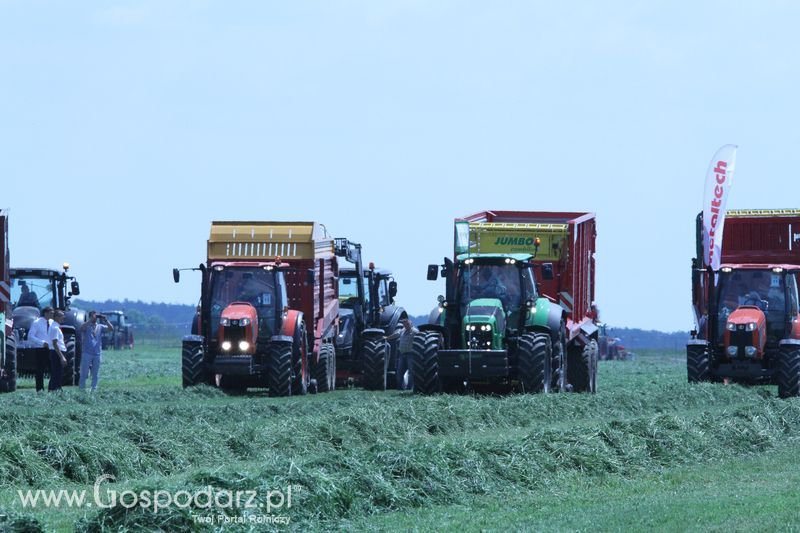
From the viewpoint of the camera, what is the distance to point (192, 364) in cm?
2514

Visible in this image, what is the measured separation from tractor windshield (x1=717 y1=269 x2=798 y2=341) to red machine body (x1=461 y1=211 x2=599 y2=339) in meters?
2.52

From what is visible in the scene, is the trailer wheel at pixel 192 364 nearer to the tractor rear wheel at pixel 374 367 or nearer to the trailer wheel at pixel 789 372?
the tractor rear wheel at pixel 374 367

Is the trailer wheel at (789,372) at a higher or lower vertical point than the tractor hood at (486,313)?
lower

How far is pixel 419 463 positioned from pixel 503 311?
34.3ft

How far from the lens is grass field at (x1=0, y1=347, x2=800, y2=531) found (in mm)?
11281

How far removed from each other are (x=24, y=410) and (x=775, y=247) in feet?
50.1

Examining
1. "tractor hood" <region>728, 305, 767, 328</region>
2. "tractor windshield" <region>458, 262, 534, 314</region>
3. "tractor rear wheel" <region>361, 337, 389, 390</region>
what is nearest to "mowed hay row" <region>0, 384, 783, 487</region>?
"tractor hood" <region>728, 305, 767, 328</region>

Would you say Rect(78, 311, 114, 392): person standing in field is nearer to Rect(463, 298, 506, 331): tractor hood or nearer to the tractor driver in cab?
the tractor driver in cab

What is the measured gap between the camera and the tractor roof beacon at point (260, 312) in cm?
2508

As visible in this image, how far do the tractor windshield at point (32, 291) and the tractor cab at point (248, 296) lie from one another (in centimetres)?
629

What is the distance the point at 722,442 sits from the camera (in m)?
16.7

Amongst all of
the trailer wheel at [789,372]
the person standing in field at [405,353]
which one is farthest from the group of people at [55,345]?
the trailer wheel at [789,372]

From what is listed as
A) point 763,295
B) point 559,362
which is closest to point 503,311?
point 559,362

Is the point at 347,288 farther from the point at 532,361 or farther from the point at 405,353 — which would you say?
the point at 532,361
